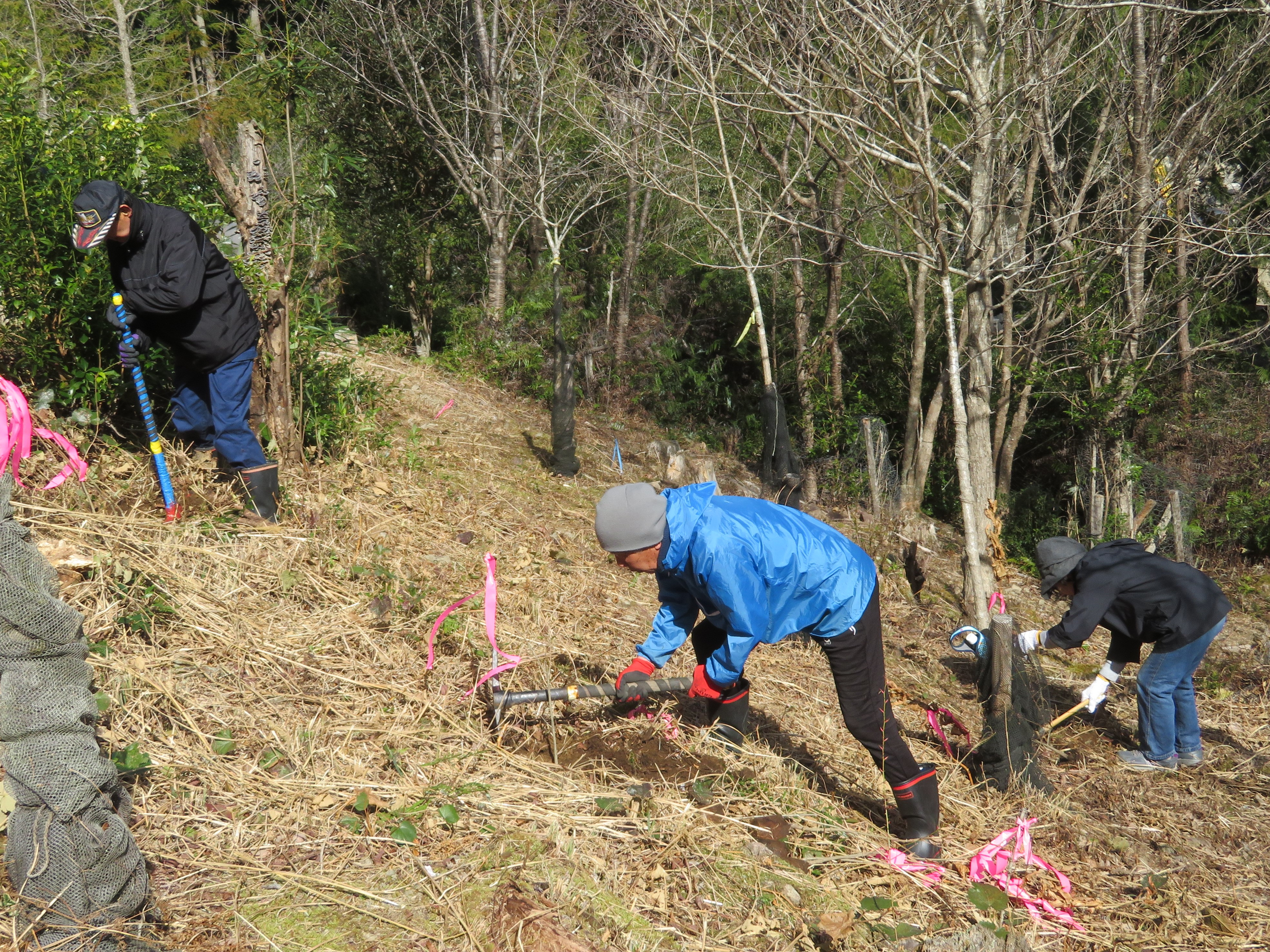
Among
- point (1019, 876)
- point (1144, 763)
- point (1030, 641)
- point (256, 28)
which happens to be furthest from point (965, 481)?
point (256, 28)

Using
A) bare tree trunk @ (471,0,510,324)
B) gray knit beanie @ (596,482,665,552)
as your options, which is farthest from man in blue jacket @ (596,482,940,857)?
bare tree trunk @ (471,0,510,324)

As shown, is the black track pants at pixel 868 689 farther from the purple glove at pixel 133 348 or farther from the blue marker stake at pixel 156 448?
the purple glove at pixel 133 348

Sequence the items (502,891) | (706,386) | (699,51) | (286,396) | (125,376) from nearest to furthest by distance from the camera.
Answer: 1. (502,891)
2. (125,376)
3. (286,396)
4. (699,51)
5. (706,386)

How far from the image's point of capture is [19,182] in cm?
432

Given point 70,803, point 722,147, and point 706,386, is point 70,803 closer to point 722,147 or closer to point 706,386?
point 722,147

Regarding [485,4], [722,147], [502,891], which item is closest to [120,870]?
[502,891]

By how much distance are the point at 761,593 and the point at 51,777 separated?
2129 mm

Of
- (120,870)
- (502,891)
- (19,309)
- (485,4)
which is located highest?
(485,4)

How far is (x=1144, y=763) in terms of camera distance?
4.83m

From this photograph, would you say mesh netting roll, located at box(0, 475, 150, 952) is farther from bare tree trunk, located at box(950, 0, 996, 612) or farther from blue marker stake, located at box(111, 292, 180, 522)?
bare tree trunk, located at box(950, 0, 996, 612)

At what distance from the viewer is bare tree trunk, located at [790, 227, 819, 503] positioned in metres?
10.4

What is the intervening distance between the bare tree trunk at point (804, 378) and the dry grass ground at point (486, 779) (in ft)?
16.5

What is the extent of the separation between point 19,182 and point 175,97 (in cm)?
1420

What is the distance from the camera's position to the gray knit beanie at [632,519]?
9.44 ft
